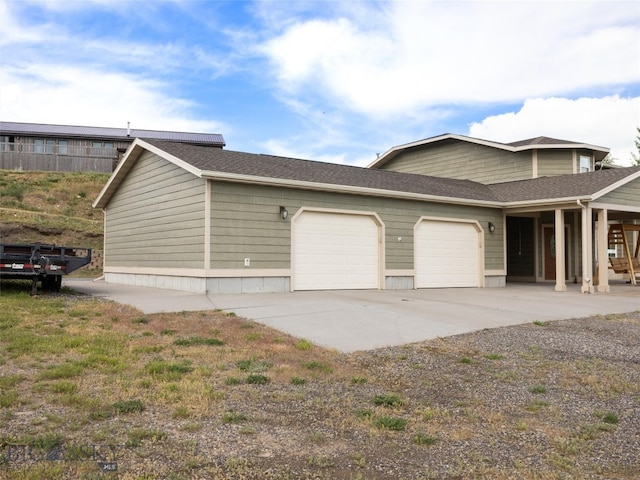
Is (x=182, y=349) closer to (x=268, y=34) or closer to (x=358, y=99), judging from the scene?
(x=268, y=34)

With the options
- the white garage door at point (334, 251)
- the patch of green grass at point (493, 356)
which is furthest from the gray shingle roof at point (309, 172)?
the patch of green grass at point (493, 356)

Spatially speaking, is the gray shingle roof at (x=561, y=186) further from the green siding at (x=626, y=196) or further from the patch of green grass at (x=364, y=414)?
the patch of green grass at (x=364, y=414)

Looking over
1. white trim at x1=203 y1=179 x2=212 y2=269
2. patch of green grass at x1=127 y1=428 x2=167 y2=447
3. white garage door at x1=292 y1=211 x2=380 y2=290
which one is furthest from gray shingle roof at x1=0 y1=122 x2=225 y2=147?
patch of green grass at x1=127 y1=428 x2=167 y2=447

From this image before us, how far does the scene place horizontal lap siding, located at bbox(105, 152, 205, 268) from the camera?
12242 mm

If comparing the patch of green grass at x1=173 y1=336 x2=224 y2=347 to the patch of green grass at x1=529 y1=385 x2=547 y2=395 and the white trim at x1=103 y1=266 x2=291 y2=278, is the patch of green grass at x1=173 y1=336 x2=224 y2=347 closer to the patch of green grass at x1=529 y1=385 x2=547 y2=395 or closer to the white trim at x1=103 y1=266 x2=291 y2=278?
the patch of green grass at x1=529 y1=385 x2=547 y2=395

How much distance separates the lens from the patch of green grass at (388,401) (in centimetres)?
423

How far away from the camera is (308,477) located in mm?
2898

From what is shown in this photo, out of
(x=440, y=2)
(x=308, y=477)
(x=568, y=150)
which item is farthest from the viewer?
(x=568, y=150)

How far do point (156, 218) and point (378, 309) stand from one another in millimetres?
7869

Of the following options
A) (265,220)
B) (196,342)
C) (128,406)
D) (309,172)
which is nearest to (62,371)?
(128,406)

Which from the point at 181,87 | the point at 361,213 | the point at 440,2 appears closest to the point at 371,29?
the point at 440,2

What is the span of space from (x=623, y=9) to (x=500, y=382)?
12.3 m

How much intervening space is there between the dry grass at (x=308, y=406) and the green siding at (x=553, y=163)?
570 inches

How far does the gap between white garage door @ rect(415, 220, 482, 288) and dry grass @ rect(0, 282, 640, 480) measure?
330 inches
